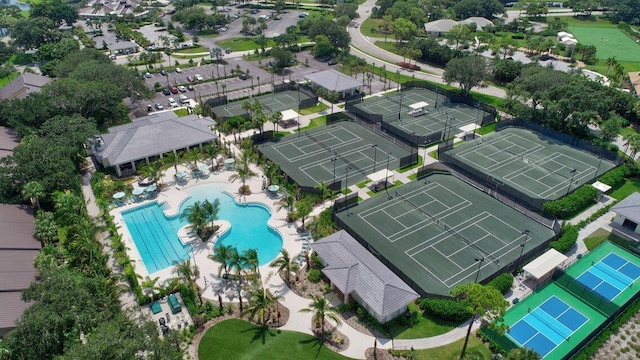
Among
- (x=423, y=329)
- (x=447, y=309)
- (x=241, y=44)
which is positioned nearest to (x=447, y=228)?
(x=447, y=309)

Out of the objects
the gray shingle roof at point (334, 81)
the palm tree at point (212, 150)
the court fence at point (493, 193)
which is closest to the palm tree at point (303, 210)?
the palm tree at point (212, 150)

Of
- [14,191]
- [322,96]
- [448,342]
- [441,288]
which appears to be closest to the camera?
[448,342]

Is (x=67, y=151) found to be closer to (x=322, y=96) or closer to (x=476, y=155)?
(x=322, y=96)

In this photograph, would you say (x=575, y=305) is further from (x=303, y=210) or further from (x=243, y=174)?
(x=243, y=174)

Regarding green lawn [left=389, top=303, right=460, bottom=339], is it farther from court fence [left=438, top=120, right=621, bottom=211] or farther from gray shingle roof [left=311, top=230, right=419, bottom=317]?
court fence [left=438, top=120, right=621, bottom=211]

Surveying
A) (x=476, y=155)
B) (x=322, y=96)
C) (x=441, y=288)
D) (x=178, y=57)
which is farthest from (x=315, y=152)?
(x=178, y=57)

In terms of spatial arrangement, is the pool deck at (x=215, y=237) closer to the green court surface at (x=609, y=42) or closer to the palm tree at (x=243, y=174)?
the palm tree at (x=243, y=174)

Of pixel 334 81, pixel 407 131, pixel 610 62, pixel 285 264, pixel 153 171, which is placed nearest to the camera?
pixel 285 264
